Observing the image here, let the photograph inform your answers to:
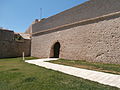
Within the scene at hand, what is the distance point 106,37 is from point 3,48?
41.8 feet

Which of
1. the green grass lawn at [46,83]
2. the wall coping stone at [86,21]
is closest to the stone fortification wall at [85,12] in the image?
the wall coping stone at [86,21]

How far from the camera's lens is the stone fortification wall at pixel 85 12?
7.50 m

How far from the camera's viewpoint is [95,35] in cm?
818

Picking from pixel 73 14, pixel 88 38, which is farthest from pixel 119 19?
pixel 73 14

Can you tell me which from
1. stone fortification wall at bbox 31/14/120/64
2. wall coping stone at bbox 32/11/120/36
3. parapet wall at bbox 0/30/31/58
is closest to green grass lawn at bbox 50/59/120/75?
stone fortification wall at bbox 31/14/120/64

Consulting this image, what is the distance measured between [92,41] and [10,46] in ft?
37.4

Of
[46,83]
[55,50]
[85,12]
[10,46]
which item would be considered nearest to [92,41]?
[85,12]

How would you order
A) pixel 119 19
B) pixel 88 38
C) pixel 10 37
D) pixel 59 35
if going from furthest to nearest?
pixel 10 37, pixel 59 35, pixel 88 38, pixel 119 19

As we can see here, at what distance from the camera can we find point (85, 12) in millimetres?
9156

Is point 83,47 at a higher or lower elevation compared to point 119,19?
lower

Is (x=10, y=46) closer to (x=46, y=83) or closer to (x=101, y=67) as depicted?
(x=101, y=67)

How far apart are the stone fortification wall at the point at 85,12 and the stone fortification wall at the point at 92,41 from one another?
26.0 inches

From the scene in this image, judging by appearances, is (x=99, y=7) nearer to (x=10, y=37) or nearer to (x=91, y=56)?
(x=91, y=56)

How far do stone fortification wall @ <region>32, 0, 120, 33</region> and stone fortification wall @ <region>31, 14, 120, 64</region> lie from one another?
2.17 ft
